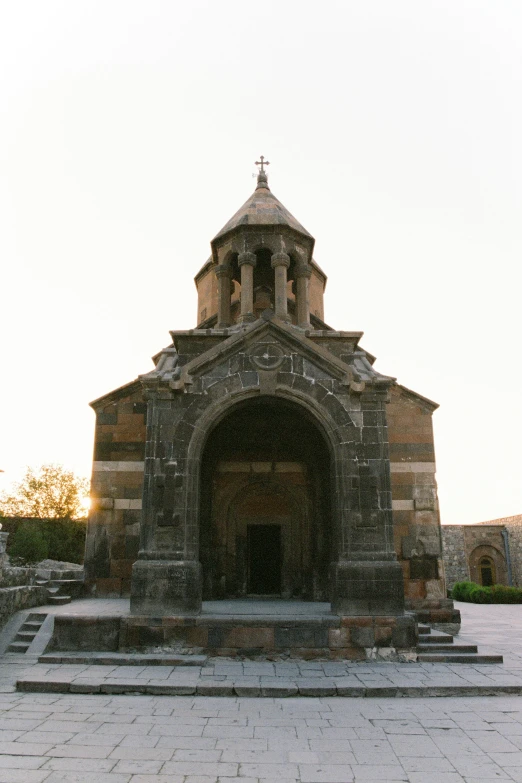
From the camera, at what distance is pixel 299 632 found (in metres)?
8.20

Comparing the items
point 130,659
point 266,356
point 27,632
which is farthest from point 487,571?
point 130,659

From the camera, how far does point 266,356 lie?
31.6 ft

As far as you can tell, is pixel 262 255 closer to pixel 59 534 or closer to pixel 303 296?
A: pixel 303 296

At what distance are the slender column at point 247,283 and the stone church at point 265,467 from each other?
27 millimetres

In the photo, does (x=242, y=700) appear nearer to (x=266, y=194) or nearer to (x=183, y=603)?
(x=183, y=603)

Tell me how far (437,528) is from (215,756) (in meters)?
7.62

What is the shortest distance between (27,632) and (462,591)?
18.1 metres

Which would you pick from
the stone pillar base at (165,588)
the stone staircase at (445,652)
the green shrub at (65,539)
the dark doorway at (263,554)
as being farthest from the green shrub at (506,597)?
the green shrub at (65,539)

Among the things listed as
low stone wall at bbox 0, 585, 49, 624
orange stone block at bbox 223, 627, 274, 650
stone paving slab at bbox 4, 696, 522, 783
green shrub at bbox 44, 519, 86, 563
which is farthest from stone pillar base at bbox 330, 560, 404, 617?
green shrub at bbox 44, 519, 86, 563

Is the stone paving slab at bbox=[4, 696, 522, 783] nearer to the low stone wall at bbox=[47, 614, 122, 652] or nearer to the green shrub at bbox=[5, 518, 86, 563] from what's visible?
the low stone wall at bbox=[47, 614, 122, 652]

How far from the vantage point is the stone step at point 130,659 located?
7781 millimetres

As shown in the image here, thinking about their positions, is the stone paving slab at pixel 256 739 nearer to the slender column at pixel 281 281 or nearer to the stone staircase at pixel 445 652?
the stone staircase at pixel 445 652

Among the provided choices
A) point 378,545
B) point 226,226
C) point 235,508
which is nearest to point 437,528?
point 378,545

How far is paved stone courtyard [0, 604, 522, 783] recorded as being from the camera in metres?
4.45
